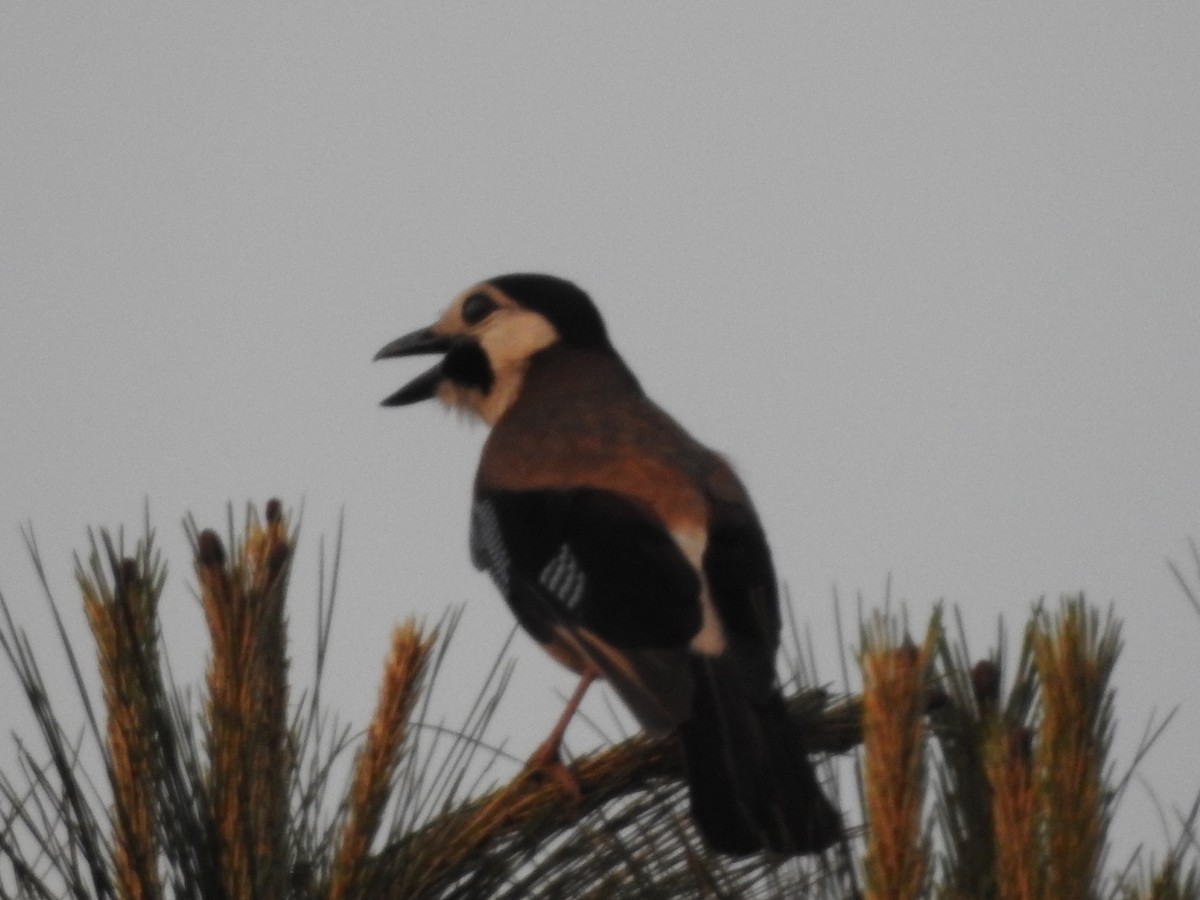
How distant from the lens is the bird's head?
23.1ft

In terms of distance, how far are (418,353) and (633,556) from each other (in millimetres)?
2527

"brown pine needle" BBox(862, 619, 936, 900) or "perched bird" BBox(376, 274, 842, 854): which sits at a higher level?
"perched bird" BBox(376, 274, 842, 854)

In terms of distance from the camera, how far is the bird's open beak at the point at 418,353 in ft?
23.2

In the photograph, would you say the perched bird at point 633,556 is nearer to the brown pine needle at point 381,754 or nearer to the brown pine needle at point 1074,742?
the brown pine needle at point 381,754

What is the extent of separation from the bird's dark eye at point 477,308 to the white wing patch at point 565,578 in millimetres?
2076

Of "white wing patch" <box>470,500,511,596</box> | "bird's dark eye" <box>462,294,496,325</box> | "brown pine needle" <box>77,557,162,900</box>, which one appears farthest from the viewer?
"bird's dark eye" <box>462,294,496,325</box>

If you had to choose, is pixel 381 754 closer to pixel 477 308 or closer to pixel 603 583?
pixel 603 583

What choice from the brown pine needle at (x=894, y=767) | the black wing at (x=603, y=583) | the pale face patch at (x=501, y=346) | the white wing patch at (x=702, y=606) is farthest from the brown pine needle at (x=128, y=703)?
the pale face patch at (x=501, y=346)

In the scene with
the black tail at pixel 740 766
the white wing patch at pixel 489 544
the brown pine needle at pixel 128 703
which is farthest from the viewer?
the white wing patch at pixel 489 544

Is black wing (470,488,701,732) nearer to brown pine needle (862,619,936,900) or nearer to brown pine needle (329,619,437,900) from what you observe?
brown pine needle (329,619,437,900)

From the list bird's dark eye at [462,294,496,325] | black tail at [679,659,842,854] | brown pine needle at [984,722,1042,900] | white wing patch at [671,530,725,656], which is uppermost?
bird's dark eye at [462,294,496,325]

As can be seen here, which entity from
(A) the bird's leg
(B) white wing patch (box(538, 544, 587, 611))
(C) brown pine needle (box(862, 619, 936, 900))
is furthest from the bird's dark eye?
(C) brown pine needle (box(862, 619, 936, 900))

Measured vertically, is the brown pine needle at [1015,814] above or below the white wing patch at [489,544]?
below

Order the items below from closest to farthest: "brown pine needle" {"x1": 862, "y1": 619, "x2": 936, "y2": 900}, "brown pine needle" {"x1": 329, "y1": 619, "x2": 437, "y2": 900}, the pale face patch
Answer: "brown pine needle" {"x1": 862, "y1": 619, "x2": 936, "y2": 900}
"brown pine needle" {"x1": 329, "y1": 619, "x2": 437, "y2": 900}
the pale face patch
